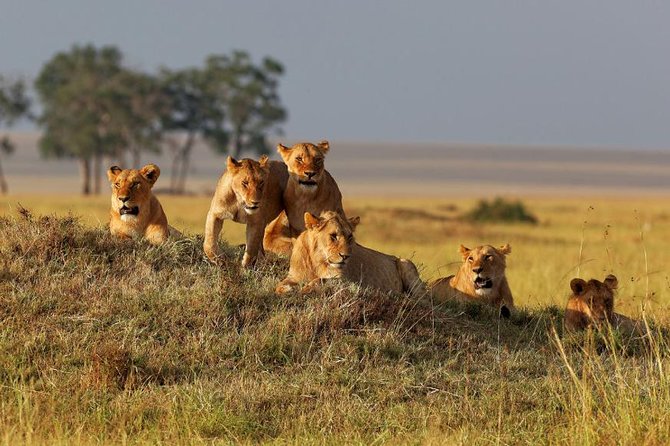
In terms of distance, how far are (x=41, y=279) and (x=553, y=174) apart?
12554cm

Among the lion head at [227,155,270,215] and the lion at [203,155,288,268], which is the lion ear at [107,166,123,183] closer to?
the lion at [203,155,288,268]

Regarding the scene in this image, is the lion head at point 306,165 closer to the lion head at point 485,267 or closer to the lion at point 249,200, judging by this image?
the lion at point 249,200

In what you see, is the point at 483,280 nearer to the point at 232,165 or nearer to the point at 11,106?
the point at 232,165

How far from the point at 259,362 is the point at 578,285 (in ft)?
8.90

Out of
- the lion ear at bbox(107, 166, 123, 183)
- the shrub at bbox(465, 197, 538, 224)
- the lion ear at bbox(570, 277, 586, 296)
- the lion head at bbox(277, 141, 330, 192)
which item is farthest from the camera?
the shrub at bbox(465, 197, 538, 224)

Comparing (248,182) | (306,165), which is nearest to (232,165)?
(248,182)

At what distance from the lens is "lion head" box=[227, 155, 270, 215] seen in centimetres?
896

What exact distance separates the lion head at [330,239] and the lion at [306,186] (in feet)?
1.22

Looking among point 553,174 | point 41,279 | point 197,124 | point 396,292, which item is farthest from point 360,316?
point 553,174

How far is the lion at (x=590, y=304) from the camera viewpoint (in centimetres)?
962

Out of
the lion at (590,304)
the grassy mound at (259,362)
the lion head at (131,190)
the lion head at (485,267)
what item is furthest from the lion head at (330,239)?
the lion at (590,304)

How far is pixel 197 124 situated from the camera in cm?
7300

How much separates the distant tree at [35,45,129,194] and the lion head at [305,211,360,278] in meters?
59.8

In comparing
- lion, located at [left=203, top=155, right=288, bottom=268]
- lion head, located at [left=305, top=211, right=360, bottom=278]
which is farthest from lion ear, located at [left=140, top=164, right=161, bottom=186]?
lion head, located at [left=305, top=211, right=360, bottom=278]
